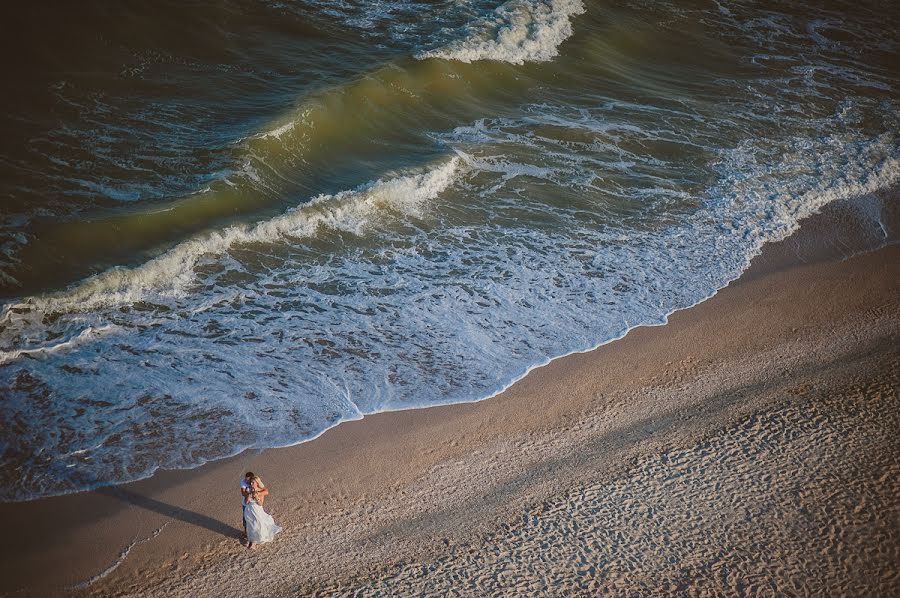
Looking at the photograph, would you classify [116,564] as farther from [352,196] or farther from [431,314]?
[352,196]

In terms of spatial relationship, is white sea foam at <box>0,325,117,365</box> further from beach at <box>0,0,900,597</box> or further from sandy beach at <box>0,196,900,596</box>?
sandy beach at <box>0,196,900,596</box>

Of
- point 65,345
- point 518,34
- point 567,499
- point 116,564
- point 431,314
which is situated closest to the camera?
point 116,564

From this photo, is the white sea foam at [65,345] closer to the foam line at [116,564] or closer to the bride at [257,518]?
the foam line at [116,564]

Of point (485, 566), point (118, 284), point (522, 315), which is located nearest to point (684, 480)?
point (485, 566)

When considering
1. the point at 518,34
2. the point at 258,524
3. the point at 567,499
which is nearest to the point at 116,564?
the point at 258,524

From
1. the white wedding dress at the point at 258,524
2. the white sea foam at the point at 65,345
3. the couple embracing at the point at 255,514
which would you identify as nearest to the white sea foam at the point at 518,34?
the white sea foam at the point at 65,345

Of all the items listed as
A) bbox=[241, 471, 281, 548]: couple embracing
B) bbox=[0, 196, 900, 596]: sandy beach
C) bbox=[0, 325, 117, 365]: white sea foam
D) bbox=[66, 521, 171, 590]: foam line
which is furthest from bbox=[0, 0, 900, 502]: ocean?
bbox=[241, 471, 281, 548]: couple embracing
